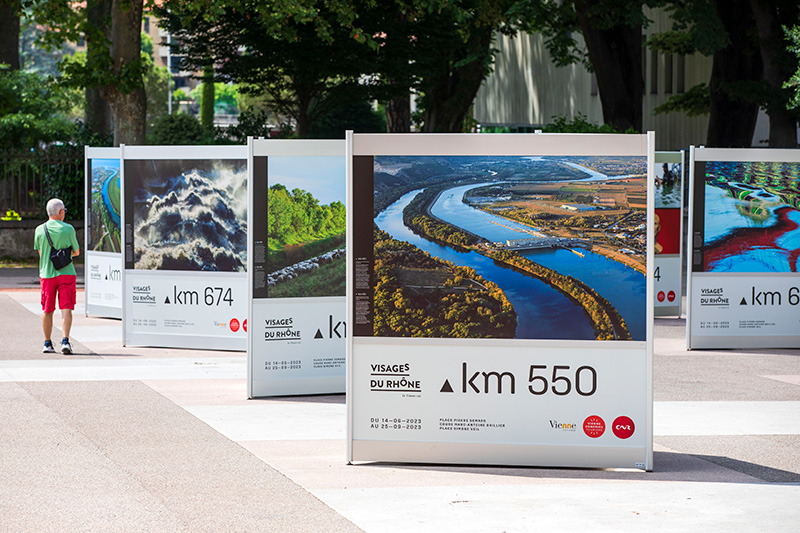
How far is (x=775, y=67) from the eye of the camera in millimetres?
29141

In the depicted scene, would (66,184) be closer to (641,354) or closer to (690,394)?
(690,394)

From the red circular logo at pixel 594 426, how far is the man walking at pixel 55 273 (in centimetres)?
750

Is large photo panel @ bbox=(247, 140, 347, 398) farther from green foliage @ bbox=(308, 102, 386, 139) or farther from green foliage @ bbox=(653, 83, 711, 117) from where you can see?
green foliage @ bbox=(308, 102, 386, 139)

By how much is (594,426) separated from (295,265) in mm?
4106

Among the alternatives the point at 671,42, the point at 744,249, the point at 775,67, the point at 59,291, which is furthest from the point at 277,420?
the point at 671,42

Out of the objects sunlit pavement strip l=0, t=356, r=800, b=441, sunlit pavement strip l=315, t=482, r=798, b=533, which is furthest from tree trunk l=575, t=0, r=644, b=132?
sunlit pavement strip l=315, t=482, r=798, b=533

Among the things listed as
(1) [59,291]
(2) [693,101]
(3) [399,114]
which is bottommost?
(1) [59,291]

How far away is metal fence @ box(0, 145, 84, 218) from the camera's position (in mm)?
26234

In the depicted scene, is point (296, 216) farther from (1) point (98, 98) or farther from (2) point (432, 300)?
(1) point (98, 98)

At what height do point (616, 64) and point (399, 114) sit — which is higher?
point (616, 64)

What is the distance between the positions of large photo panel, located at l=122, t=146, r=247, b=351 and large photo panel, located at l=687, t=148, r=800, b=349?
5828 millimetres

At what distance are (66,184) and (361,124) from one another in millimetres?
31074

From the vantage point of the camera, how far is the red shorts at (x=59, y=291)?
521 inches

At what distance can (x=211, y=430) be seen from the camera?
903cm
